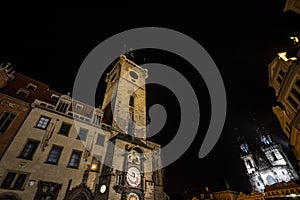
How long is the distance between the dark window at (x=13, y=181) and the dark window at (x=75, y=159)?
4.57m

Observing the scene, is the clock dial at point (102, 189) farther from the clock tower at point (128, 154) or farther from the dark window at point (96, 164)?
the dark window at point (96, 164)

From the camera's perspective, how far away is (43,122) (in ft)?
63.4

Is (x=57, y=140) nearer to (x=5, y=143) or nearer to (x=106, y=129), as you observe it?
(x=5, y=143)

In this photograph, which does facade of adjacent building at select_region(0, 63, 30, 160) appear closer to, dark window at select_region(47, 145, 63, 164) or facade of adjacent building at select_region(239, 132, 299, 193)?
dark window at select_region(47, 145, 63, 164)

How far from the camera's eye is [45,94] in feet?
74.4

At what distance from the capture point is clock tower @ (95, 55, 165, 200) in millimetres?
19322

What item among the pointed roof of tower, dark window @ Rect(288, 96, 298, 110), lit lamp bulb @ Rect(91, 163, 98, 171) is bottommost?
lit lamp bulb @ Rect(91, 163, 98, 171)

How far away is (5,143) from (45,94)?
8.63 m

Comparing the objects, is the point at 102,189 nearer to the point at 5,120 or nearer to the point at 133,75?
the point at 5,120

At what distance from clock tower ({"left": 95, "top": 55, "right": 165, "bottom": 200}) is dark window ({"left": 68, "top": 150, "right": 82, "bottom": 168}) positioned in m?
3.49

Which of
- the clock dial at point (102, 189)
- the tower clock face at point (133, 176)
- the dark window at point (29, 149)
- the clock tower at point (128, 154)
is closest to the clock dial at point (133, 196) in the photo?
the clock tower at point (128, 154)

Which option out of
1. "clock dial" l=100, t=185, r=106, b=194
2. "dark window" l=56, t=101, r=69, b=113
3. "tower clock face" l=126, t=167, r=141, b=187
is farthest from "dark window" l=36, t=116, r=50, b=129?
"tower clock face" l=126, t=167, r=141, b=187

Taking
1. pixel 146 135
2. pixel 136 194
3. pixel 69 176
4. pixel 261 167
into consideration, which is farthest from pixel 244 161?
pixel 69 176

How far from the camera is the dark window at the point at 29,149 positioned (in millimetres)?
16706
